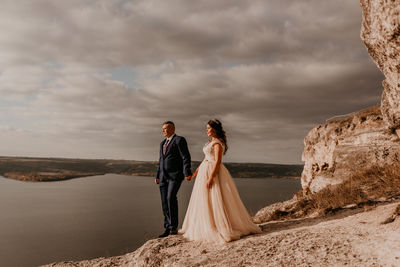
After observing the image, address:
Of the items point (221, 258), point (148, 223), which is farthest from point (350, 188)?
point (148, 223)

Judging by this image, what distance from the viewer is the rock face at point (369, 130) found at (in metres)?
5.00

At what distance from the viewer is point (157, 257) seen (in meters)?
5.32

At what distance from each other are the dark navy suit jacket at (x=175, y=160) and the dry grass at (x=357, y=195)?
151 inches

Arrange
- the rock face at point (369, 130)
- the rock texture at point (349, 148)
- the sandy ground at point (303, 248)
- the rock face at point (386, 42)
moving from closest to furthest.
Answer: the sandy ground at point (303, 248)
the rock face at point (386, 42)
the rock face at point (369, 130)
the rock texture at point (349, 148)

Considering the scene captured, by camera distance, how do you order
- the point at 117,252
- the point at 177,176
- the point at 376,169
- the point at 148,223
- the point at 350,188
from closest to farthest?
the point at 177,176
the point at 350,188
the point at 376,169
the point at 117,252
the point at 148,223

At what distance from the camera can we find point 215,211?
5.47 metres

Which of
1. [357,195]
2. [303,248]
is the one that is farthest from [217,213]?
[357,195]

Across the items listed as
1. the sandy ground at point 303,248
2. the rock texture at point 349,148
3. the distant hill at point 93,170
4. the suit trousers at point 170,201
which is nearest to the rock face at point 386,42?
the sandy ground at point 303,248

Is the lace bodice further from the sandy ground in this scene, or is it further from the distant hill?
the distant hill

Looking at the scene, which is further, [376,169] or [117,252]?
[117,252]

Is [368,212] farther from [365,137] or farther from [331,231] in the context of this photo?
[365,137]

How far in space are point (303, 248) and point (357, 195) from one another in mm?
4631

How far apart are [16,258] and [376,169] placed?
28671 mm

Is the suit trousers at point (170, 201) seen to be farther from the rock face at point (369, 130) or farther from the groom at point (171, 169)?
the rock face at point (369, 130)
